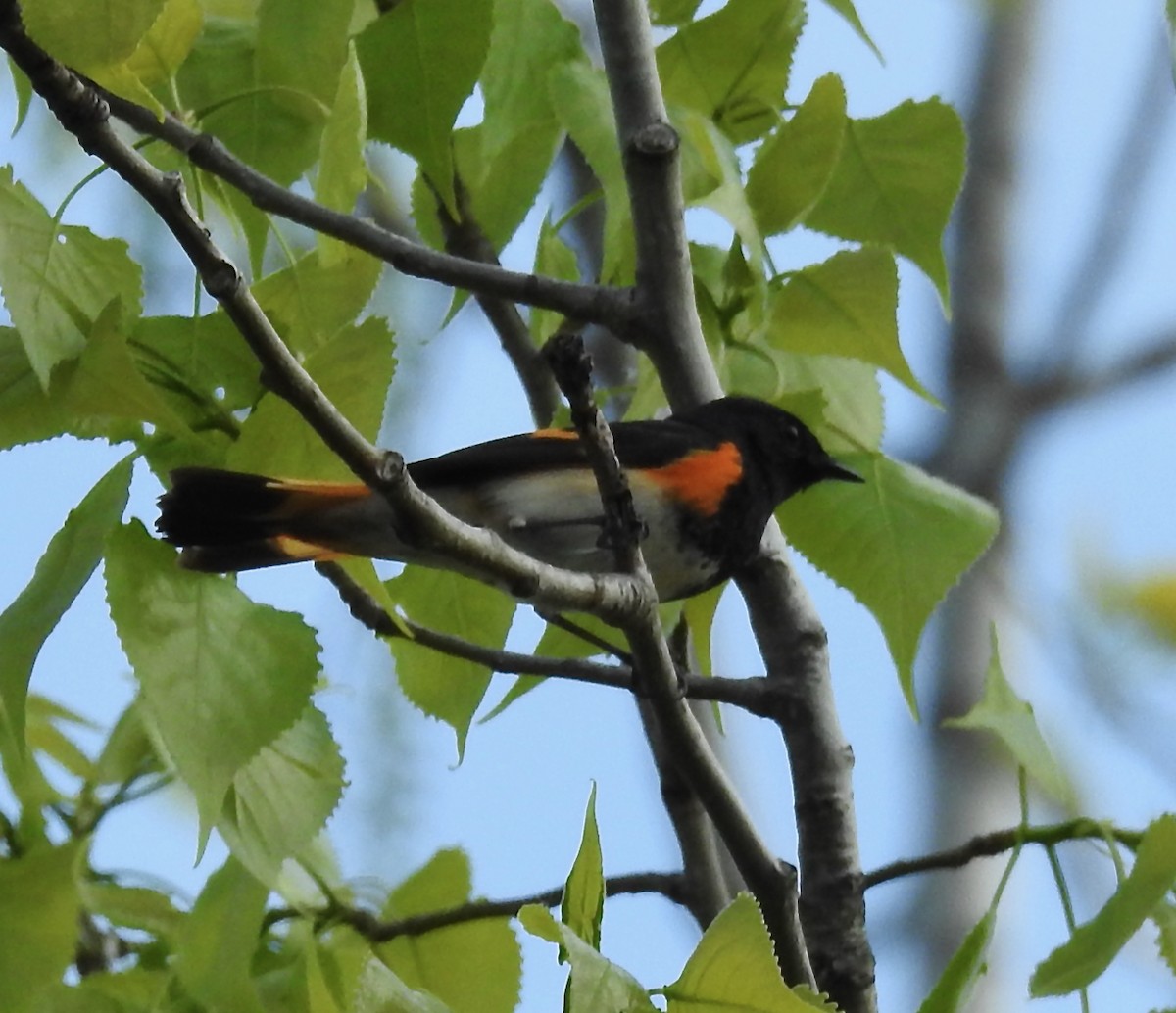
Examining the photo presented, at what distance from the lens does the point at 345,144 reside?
1137mm

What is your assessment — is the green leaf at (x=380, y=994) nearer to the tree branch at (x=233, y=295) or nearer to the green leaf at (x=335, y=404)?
the tree branch at (x=233, y=295)

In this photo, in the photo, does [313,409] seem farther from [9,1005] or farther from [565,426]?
[565,426]

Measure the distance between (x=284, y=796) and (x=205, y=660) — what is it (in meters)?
0.16

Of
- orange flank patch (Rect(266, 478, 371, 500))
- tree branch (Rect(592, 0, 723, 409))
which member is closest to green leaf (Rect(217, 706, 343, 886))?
orange flank patch (Rect(266, 478, 371, 500))

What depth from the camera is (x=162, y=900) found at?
1523 millimetres

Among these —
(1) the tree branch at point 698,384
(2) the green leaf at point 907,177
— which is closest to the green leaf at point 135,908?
(1) the tree branch at point 698,384

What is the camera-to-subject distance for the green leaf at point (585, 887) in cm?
91

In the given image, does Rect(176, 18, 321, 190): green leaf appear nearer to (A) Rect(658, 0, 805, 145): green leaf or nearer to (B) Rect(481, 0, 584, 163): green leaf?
(B) Rect(481, 0, 584, 163): green leaf

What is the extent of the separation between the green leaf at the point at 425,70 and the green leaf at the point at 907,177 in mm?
384

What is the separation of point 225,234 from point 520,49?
57 cm

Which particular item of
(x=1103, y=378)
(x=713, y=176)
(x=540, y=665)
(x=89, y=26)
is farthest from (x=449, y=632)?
(x=1103, y=378)

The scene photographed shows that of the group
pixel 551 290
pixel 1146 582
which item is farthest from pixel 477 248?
pixel 1146 582

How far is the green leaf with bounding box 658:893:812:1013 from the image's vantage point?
2.77 feet

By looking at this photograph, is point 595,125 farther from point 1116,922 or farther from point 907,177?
point 1116,922
